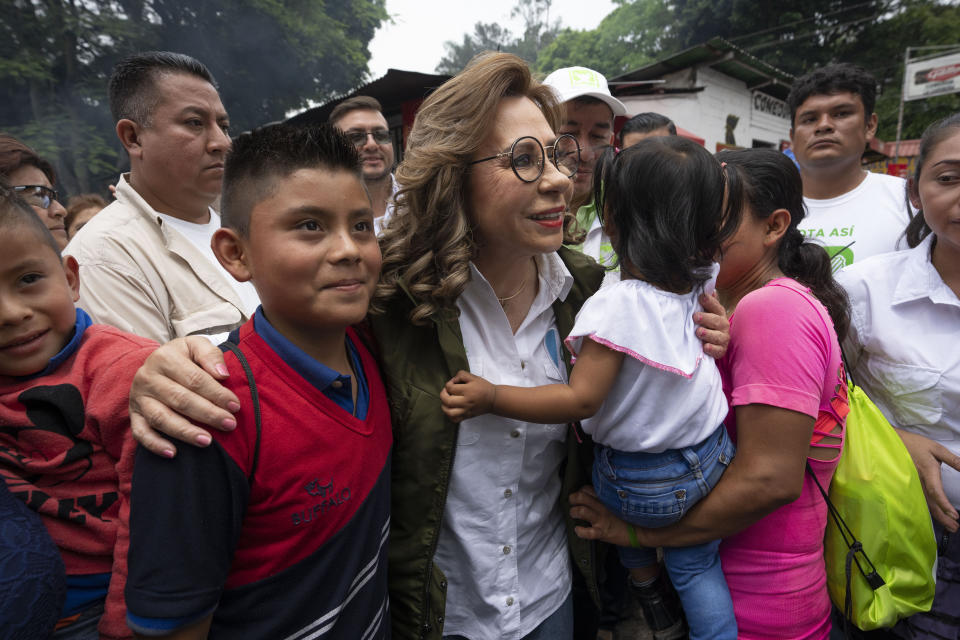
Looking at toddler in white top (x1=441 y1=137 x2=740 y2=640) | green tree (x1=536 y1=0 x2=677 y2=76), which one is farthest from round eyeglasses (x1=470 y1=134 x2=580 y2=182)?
green tree (x1=536 y1=0 x2=677 y2=76)

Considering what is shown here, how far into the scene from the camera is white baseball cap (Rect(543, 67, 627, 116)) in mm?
3328

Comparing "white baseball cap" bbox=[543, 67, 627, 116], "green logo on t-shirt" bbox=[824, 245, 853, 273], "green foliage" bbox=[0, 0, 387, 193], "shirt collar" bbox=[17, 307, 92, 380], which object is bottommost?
"green logo on t-shirt" bbox=[824, 245, 853, 273]

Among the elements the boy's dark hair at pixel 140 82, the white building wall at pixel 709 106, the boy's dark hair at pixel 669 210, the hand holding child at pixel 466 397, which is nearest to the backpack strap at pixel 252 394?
the hand holding child at pixel 466 397

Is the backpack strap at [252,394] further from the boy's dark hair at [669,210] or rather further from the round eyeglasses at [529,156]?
the boy's dark hair at [669,210]

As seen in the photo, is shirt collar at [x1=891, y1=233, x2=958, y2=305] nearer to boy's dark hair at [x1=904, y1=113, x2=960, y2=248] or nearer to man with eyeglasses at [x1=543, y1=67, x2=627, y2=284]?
boy's dark hair at [x1=904, y1=113, x2=960, y2=248]

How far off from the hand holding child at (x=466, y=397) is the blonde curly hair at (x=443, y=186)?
0.25 m

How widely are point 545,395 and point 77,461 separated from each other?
3.98 ft

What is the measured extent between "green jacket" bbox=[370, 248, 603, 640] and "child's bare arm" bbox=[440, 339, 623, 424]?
0.08 meters

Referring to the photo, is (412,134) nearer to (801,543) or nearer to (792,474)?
(792,474)

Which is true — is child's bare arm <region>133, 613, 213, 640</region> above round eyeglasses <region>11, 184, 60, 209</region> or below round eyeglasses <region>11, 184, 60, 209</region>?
below

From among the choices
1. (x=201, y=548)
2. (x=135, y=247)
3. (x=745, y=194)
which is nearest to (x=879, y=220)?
(x=745, y=194)

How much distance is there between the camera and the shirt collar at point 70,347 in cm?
128

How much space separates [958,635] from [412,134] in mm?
2673

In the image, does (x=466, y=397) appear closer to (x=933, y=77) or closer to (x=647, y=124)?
(x=647, y=124)
